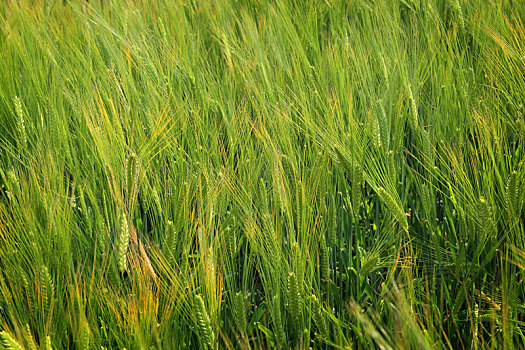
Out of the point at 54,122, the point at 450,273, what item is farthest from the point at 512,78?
the point at 54,122

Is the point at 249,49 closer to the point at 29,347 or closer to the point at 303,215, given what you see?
the point at 303,215

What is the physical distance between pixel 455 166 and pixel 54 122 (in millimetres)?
952

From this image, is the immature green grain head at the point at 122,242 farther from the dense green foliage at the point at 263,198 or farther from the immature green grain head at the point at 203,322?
the immature green grain head at the point at 203,322

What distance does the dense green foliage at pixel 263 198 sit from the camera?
2.81 ft

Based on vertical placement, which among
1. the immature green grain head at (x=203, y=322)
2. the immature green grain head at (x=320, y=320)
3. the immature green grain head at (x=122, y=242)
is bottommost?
the immature green grain head at (x=320, y=320)

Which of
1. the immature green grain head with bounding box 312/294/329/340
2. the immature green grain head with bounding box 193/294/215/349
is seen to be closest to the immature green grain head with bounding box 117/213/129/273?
the immature green grain head with bounding box 193/294/215/349

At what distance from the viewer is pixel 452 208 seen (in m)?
1.27

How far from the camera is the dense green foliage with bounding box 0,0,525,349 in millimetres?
856

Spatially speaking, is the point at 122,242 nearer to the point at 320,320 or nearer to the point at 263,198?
the point at 263,198

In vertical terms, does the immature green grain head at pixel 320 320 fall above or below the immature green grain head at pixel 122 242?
below

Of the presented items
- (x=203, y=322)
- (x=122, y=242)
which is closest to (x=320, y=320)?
(x=203, y=322)

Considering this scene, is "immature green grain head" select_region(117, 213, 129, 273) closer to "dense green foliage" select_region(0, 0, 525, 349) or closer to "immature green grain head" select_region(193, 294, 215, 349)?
"dense green foliage" select_region(0, 0, 525, 349)

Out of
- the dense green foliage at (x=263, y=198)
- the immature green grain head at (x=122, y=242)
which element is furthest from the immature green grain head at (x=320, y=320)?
the immature green grain head at (x=122, y=242)

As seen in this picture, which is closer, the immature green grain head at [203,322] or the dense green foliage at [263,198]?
the immature green grain head at [203,322]
